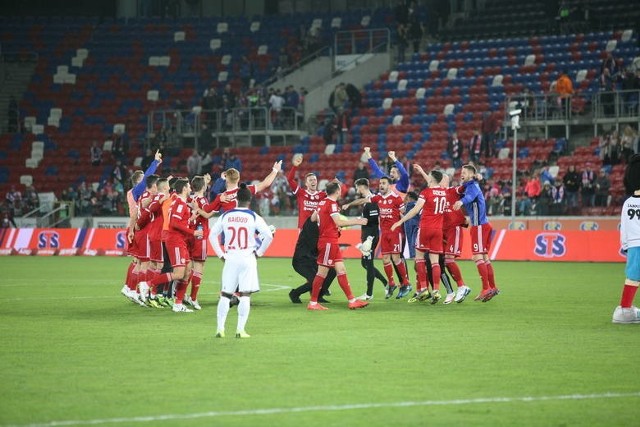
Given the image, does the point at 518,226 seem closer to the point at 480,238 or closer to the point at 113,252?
the point at 113,252

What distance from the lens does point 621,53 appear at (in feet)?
140

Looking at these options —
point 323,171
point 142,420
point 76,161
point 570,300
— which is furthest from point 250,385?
point 76,161

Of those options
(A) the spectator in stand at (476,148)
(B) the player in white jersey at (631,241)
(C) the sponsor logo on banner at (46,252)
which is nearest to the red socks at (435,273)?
(B) the player in white jersey at (631,241)

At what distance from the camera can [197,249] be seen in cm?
1892

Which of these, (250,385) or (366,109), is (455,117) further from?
(250,385)

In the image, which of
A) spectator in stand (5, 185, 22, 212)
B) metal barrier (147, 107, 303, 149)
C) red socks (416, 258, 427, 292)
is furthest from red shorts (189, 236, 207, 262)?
metal barrier (147, 107, 303, 149)

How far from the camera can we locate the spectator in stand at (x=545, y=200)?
3525cm

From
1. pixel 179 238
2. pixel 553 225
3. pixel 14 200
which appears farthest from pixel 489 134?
pixel 179 238

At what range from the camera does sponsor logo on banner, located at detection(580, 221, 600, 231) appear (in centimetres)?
3462

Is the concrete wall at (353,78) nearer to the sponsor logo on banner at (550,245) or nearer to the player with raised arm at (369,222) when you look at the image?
the sponsor logo on banner at (550,245)

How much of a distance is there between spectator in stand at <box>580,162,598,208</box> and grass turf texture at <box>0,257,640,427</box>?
14.9m

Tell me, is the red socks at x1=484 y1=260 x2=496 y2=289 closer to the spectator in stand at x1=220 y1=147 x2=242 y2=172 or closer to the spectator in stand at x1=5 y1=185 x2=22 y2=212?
the spectator in stand at x1=220 y1=147 x2=242 y2=172

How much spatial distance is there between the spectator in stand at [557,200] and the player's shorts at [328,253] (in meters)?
18.7

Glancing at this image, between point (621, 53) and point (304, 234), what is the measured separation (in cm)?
2667
